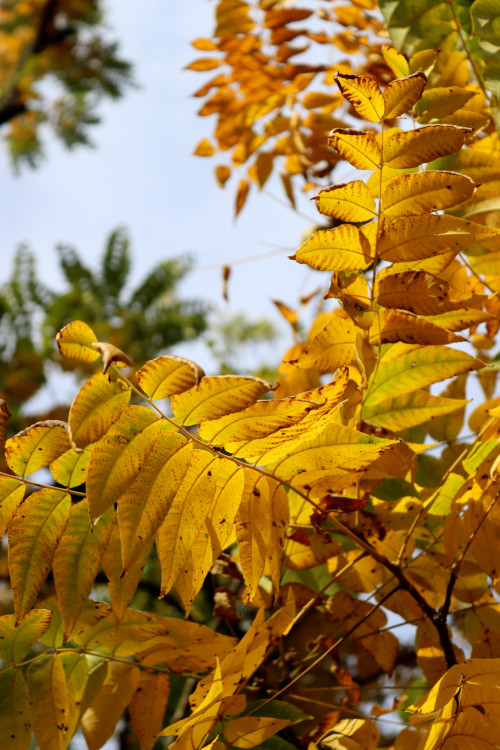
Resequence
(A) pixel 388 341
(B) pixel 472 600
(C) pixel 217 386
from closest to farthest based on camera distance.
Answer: (C) pixel 217 386 < (A) pixel 388 341 < (B) pixel 472 600

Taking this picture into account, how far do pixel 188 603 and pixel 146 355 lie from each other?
5249 mm

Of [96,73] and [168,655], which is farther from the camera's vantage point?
[96,73]

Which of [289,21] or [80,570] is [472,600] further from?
[289,21]

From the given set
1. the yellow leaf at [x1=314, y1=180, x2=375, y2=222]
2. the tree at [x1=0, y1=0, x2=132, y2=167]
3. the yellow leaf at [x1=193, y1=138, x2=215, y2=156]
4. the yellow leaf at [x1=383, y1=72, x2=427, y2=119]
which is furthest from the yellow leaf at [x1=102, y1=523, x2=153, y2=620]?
the tree at [x1=0, y1=0, x2=132, y2=167]

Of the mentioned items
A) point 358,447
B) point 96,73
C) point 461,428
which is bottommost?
point 461,428

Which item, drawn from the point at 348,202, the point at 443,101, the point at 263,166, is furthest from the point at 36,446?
the point at 263,166

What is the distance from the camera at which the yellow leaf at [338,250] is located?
0.62m

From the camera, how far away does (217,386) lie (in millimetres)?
515

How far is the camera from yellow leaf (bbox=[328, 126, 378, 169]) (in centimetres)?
61

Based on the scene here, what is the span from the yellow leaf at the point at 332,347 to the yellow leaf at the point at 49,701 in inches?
15.4

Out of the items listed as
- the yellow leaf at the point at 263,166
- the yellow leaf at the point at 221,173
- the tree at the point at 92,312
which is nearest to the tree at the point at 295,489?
the yellow leaf at the point at 263,166

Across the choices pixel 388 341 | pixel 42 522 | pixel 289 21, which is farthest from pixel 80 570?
pixel 289 21

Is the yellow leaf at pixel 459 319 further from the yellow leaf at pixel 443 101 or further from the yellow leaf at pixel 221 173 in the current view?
the yellow leaf at pixel 221 173

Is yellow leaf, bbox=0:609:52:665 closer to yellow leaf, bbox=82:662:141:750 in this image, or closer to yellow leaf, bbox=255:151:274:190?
yellow leaf, bbox=82:662:141:750
